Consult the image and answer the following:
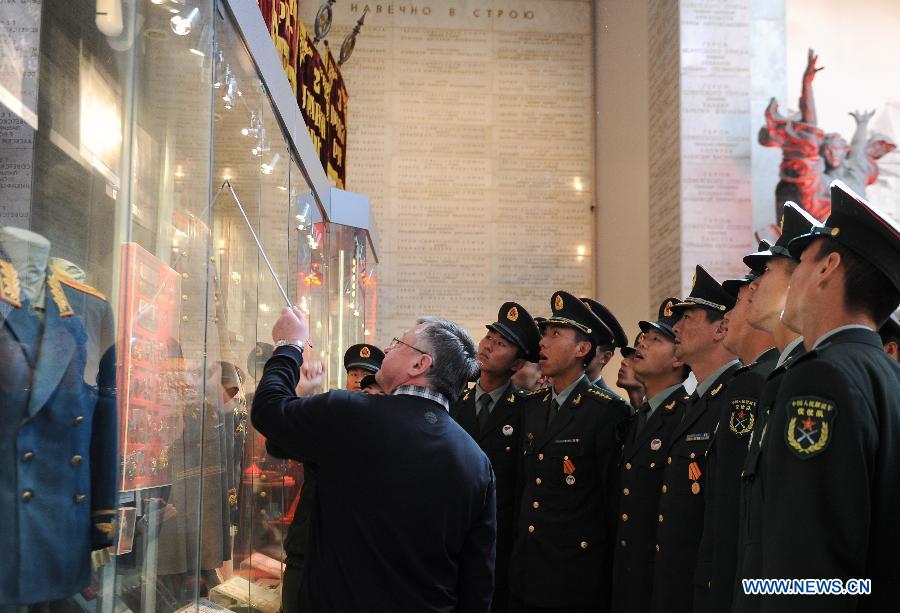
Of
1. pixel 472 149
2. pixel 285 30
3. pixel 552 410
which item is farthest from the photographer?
pixel 472 149

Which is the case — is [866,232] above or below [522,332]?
above

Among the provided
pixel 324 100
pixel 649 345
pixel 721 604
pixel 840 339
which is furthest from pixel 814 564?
pixel 324 100

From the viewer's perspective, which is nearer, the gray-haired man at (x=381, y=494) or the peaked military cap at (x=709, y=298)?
the gray-haired man at (x=381, y=494)

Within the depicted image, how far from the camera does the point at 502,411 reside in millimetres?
4906

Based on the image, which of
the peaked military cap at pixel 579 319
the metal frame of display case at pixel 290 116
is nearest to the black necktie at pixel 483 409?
the peaked military cap at pixel 579 319

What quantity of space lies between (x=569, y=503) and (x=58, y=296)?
266 cm

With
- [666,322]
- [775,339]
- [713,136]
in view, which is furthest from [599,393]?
[713,136]

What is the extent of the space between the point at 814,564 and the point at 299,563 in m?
2.68

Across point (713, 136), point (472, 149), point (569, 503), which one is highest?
point (472, 149)

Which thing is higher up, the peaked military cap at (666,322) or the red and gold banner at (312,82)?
the red and gold banner at (312,82)

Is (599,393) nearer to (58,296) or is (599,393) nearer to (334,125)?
(58,296)

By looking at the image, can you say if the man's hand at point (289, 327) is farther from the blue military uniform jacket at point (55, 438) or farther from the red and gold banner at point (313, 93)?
the red and gold banner at point (313, 93)

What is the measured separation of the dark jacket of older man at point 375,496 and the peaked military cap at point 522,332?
2.54 m

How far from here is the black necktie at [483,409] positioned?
498 centimetres
